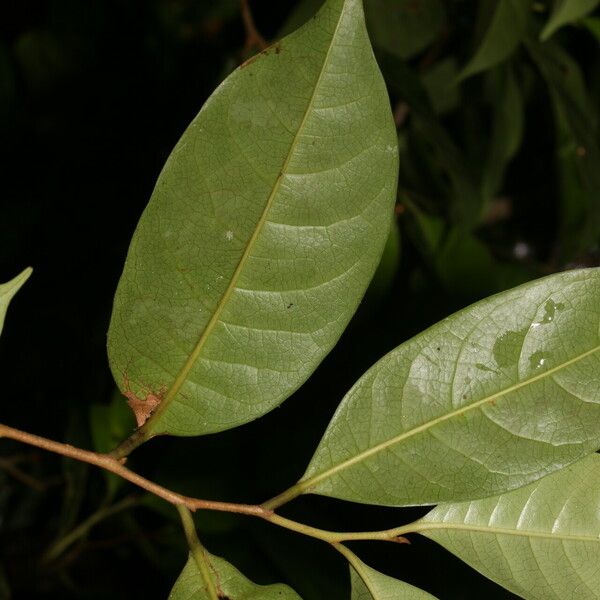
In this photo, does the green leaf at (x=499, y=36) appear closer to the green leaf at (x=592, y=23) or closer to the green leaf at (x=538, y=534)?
the green leaf at (x=592, y=23)

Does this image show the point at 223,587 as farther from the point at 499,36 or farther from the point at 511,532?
the point at 499,36

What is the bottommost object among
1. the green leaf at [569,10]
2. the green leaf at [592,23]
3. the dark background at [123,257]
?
the dark background at [123,257]

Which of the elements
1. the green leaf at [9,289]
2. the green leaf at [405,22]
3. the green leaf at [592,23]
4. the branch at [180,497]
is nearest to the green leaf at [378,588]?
the branch at [180,497]

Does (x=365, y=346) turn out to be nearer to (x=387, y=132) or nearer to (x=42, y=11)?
(x=387, y=132)

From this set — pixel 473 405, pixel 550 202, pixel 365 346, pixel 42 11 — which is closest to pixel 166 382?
pixel 473 405

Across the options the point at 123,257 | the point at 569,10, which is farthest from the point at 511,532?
the point at 123,257

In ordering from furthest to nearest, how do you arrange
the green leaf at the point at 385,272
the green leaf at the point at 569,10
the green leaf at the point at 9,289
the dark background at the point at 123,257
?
the green leaf at the point at 385,272, the dark background at the point at 123,257, the green leaf at the point at 569,10, the green leaf at the point at 9,289
